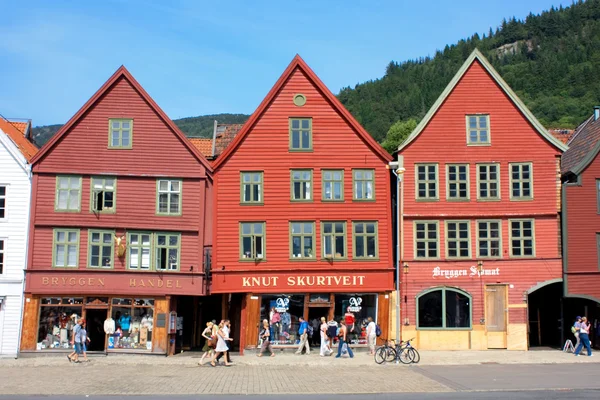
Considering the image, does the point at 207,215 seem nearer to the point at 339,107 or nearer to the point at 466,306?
the point at 339,107

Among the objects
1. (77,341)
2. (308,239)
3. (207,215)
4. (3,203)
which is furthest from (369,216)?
(3,203)

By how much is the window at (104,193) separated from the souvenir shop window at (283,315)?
29.5 ft

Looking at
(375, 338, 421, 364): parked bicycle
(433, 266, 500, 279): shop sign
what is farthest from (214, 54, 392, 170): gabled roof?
(375, 338, 421, 364): parked bicycle

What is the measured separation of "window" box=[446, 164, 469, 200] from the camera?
3662cm

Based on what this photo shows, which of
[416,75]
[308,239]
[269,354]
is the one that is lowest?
[269,354]

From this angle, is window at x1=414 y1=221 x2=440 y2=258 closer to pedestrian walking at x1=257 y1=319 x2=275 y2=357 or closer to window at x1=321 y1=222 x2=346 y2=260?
window at x1=321 y1=222 x2=346 y2=260

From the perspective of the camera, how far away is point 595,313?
120 feet

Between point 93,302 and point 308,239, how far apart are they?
11050 mm

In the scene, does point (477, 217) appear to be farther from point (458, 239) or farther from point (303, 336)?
point (303, 336)

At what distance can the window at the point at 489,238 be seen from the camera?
Answer: 36156 mm

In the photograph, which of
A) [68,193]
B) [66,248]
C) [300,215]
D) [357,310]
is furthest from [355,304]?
[68,193]

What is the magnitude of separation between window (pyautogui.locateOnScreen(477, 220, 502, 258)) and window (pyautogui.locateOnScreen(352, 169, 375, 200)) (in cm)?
577

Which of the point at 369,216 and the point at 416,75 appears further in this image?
the point at 416,75

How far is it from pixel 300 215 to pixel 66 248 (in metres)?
11.7
